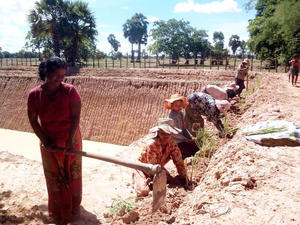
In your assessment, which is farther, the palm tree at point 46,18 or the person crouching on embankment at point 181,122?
the palm tree at point 46,18

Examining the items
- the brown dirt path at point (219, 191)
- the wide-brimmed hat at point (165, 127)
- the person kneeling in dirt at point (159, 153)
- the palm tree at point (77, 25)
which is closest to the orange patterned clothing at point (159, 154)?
the person kneeling in dirt at point (159, 153)

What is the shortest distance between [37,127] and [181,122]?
1.95 metres

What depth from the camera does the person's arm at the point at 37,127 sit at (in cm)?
251

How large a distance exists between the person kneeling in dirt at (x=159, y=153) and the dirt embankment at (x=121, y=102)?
7733 millimetres

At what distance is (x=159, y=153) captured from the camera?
3.07 meters

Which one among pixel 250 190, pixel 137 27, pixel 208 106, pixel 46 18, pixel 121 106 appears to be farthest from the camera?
pixel 137 27

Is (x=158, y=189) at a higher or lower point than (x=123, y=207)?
higher

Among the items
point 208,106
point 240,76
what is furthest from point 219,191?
point 240,76

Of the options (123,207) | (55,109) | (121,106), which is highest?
(55,109)

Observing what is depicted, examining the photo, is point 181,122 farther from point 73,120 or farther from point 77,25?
point 77,25

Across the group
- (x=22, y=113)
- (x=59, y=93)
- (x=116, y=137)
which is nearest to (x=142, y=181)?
(x=59, y=93)

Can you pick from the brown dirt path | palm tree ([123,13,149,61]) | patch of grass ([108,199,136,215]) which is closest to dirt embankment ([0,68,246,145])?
the brown dirt path

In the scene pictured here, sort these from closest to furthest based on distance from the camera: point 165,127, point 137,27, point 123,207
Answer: point 123,207 → point 165,127 → point 137,27

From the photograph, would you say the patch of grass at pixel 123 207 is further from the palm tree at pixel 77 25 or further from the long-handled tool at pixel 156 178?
the palm tree at pixel 77 25
